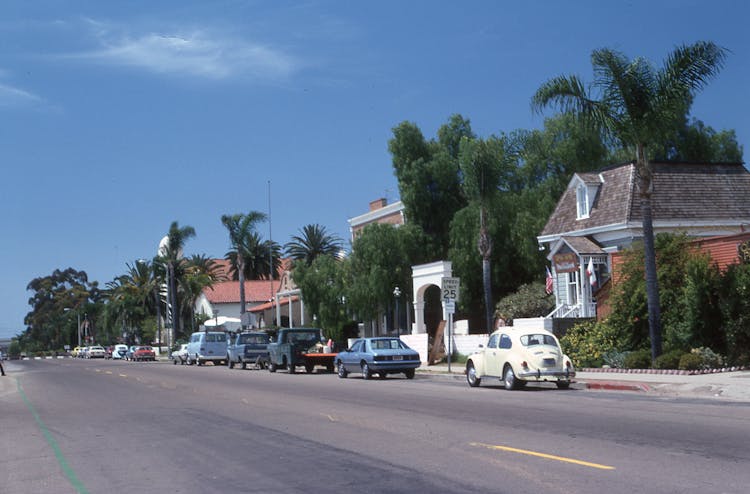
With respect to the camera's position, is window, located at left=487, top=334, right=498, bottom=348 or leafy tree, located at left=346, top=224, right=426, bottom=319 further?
leafy tree, located at left=346, top=224, right=426, bottom=319

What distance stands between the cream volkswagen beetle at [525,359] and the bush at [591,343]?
5.78m

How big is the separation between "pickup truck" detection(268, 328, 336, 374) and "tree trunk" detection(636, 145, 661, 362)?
586 inches

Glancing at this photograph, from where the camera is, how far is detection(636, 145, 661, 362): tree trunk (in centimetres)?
2527

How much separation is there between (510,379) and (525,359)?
805mm

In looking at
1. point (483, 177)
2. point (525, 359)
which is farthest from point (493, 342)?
point (483, 177)

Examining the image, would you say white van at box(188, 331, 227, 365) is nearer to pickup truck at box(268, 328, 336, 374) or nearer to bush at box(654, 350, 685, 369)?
pickup truck at box(268, 328, 336, 374)

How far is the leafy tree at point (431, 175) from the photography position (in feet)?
165

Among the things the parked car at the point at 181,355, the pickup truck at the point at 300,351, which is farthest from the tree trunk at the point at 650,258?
the parked car at the point at 181,355

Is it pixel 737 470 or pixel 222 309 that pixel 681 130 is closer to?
pixel 737 470

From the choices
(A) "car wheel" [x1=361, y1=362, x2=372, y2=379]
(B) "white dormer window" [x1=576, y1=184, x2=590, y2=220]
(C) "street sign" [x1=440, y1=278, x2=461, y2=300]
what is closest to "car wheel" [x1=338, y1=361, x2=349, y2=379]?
(A) "car wheel" [x1=361, y1=362, x2=372, y2=379]

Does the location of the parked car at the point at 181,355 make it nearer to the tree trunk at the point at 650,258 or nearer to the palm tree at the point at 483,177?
the palm tree at the point at 483,177

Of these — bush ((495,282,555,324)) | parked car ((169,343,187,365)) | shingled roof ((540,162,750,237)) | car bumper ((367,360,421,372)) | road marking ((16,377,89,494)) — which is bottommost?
road marking ((16,377,89,494))

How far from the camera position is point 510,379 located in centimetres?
2294

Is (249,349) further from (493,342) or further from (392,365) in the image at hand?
(493,342)
